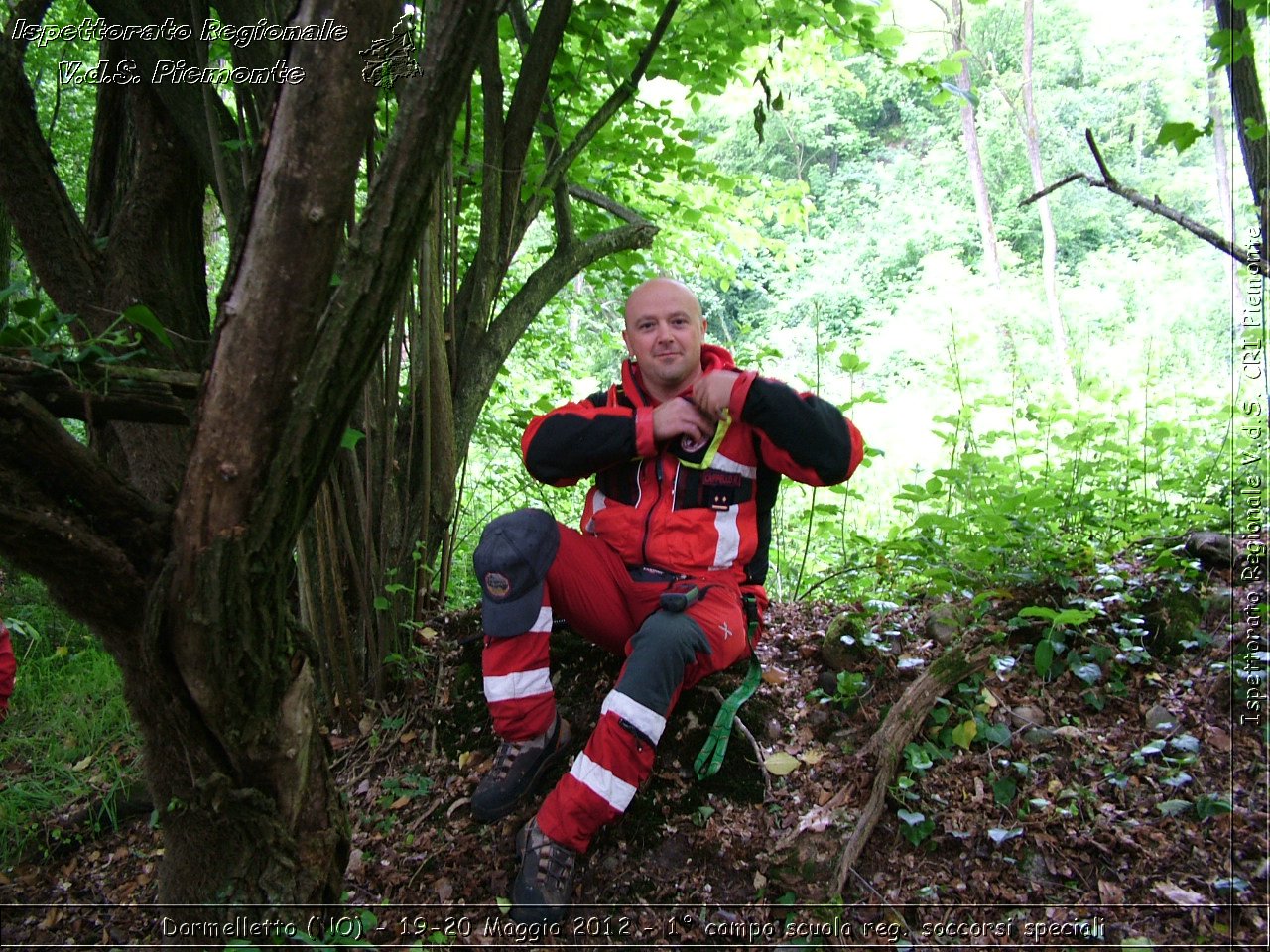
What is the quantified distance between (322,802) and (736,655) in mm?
1232

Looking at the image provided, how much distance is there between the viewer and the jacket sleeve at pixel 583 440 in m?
2.55

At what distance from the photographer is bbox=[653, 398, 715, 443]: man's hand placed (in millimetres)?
2518

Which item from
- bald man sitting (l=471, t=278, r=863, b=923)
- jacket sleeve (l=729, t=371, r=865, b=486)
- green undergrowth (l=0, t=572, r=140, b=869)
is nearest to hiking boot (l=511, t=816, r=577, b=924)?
bald man sitting (l=471, t=278, r=863, b=923)

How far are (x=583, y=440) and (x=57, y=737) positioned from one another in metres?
2.96

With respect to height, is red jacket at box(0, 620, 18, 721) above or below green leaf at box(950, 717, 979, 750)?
below

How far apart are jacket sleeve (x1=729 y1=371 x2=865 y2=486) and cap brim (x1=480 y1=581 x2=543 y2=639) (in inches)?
33.5

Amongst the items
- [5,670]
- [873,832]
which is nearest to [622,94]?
[873,832]

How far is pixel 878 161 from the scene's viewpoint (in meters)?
25.1

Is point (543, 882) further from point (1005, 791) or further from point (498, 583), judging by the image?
point (1005, 791)

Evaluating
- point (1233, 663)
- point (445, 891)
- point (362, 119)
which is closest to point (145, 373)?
point (362, 119)

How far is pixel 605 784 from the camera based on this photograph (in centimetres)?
212

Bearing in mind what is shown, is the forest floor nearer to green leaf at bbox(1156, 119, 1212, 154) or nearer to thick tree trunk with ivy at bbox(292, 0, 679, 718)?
thick tree trunk with ivy at bbox(292, 0, 679, 718)

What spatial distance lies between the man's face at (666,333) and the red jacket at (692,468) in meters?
0.09

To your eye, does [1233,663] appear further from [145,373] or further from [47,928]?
[47,928]
